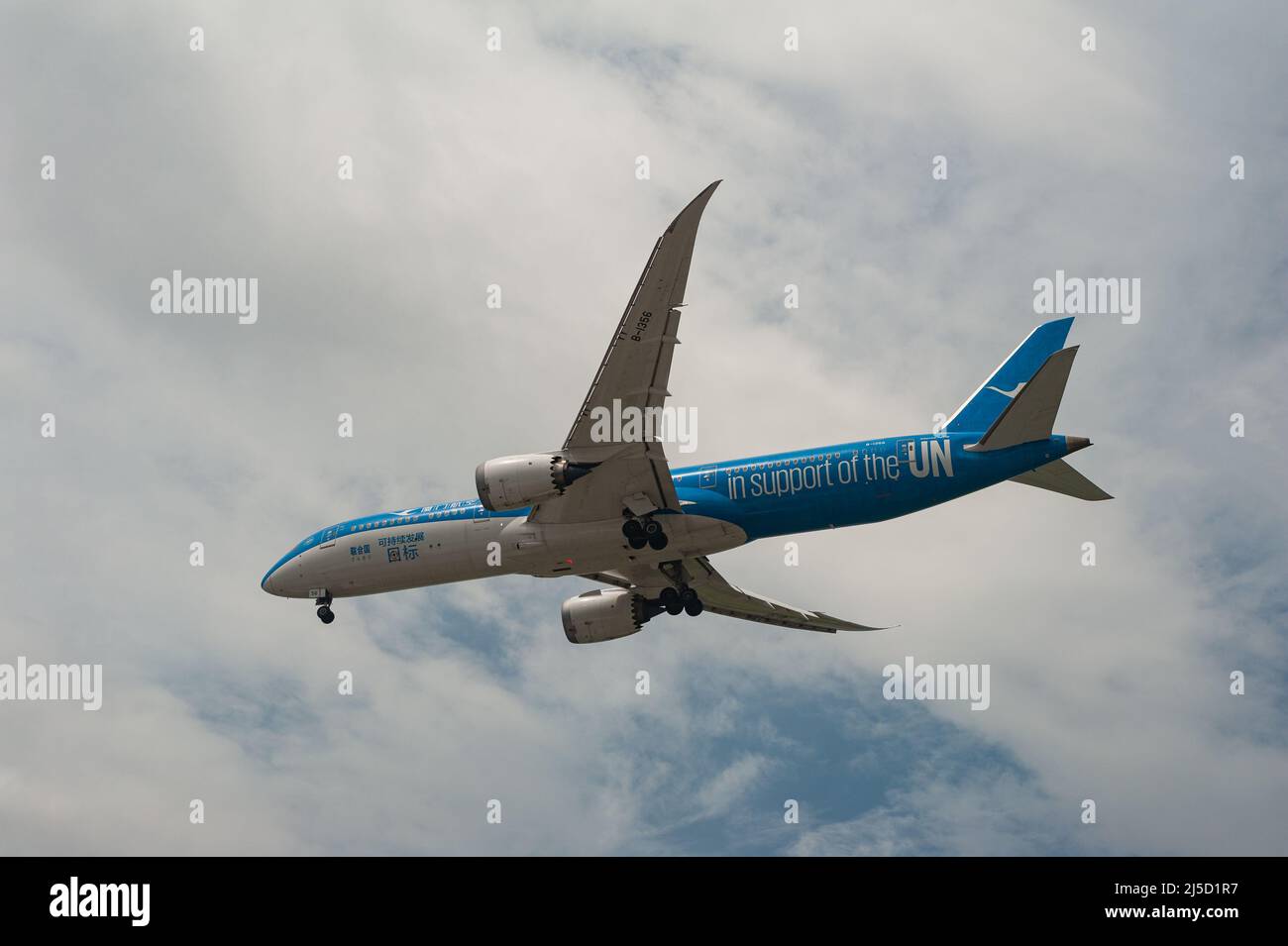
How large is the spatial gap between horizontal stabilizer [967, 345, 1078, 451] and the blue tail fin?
3.07m

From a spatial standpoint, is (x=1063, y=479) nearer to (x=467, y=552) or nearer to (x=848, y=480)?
(x=848, y=480)

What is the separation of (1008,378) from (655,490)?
12.3 meters

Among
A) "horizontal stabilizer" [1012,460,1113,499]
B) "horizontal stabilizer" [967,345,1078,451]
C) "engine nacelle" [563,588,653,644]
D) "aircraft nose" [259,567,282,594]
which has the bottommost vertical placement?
"engine nacelle" [563,588,653,644]

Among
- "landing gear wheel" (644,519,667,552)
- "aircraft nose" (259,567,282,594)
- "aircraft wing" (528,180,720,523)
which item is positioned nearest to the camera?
"aircraft wing" (528,180,720,523)

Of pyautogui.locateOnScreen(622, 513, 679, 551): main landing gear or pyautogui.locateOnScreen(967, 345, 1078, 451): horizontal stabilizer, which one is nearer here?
pyautogui.locateOnScreen(967, 345, 1078, 451): horizontal stabilizer

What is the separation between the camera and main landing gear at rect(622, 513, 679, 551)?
40719mm

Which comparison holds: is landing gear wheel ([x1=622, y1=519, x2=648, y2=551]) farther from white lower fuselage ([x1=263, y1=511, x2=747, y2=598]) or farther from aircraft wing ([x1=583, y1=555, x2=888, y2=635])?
aircraft wing ([x1=583, y1=555, x2=888, y2=635])

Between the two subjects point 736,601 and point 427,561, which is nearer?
point 427,561

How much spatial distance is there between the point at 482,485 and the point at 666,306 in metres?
7.93

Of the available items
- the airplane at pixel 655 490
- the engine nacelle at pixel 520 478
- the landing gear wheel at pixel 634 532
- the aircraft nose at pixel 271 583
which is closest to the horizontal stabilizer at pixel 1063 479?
the airplane at pixel 655 490

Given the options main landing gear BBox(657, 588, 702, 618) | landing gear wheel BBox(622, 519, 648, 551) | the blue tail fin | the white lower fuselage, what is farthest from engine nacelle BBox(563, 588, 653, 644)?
the blue tail fin

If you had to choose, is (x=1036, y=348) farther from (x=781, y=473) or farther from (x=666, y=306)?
(x=666, y=306)

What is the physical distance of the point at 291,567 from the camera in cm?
4606
